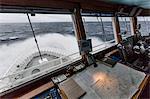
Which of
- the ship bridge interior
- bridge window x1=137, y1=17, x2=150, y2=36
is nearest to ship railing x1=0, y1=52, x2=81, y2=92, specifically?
the ship bridge interior

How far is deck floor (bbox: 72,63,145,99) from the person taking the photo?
1688 millimetres

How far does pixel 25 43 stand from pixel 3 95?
38.2 feet

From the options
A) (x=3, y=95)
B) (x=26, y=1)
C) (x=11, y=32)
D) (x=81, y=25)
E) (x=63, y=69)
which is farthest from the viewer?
(x=11, y=32)

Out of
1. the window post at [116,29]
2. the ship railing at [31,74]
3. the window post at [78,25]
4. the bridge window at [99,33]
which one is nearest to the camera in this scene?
the ship railing at [31,74]

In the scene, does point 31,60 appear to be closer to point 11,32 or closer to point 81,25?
point 81,25

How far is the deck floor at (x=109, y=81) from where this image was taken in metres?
1.69

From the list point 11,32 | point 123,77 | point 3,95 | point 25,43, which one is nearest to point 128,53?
point 123,77

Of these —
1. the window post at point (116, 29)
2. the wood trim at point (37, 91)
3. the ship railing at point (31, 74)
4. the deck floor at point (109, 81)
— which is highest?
the window post at point (116, 29)

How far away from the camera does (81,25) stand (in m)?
2.62

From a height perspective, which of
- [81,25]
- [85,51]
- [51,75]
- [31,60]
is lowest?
[31,60]

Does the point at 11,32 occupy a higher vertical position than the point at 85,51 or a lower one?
higher

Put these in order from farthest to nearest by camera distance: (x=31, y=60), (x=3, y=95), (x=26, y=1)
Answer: (x=31, y=60) → (x=26, y=1) → (x=3, y=95)

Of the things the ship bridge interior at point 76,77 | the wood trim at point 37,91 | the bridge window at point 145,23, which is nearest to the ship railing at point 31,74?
the ship bridge interior at point 76,77

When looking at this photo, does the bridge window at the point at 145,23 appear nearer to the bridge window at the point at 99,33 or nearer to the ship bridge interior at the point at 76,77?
the bridge window at the point at 99,33
